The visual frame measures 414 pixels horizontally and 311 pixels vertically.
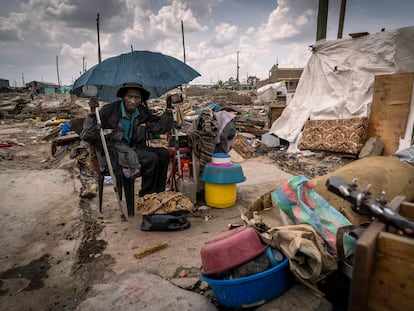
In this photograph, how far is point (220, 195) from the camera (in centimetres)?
395

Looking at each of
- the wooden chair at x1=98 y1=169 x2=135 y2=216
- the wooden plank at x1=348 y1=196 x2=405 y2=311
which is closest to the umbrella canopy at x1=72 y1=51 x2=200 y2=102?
the wooden chair at x1=98 y1=169 x2=135 y2=216

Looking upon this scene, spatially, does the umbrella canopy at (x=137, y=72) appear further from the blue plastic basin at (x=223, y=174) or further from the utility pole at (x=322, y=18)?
the utility pole at (x=322, y=18)

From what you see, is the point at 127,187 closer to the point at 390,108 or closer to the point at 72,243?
the point at 72,243

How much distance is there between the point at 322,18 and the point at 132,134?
742cm

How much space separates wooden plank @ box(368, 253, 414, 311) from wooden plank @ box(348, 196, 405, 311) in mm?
28

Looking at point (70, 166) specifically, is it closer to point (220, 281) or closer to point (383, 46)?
point (220, 281)

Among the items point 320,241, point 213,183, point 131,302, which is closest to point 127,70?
point 213,183

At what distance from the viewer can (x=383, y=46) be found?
6.21 metres

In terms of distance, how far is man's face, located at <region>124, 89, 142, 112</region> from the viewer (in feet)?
12.8

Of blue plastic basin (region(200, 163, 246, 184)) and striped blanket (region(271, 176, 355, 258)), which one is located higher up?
striped blanket (region(271, 176, 355, 258))

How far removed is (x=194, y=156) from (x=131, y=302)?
2388 millimetres

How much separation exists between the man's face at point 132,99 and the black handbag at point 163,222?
1579 millimetres

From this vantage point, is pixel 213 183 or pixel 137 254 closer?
pixel 137 254

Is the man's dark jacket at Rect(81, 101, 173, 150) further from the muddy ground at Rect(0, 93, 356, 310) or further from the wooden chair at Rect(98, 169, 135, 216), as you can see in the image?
the muddy ground at Rect(0, 93, 356, 310)
